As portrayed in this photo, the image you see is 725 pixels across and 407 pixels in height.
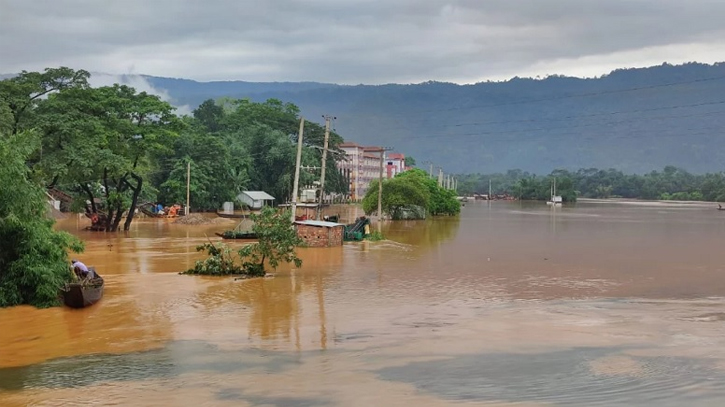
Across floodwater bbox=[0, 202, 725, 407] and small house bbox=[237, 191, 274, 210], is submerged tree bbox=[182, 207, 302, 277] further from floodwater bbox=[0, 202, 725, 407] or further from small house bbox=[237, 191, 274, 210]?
small house bbox=[237, 191, 274, 210]

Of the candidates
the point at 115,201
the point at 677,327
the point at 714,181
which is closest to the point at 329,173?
the point at 115,201

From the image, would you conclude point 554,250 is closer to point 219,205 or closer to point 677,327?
point 677,327

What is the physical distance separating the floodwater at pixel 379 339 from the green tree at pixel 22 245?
0.65 meters

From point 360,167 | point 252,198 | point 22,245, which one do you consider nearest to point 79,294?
point 22,245

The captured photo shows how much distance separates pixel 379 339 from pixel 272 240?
31.0ft

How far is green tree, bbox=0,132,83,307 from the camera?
18.6 m

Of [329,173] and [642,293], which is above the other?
[329,173]

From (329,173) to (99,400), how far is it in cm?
7671

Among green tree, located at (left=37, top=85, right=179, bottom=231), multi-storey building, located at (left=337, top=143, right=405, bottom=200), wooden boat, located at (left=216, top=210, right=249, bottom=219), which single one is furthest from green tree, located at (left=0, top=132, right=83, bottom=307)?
multi-storey building, located at (left=337, top=143, right=405, bottom=200)

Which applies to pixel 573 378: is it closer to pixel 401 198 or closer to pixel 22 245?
pixel 22 245

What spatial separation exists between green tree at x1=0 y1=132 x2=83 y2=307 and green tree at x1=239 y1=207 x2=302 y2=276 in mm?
6363

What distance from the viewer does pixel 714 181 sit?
16200 cm

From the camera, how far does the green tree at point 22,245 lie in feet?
61.0

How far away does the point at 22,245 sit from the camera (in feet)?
62.5
